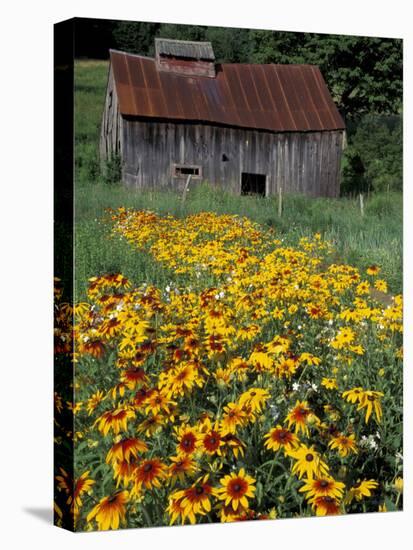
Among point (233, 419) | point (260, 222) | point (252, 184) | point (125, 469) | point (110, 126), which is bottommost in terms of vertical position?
point (125, 469)

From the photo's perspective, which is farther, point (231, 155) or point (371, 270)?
point (371, 270)

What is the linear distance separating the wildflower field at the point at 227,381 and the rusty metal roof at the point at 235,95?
657 mm

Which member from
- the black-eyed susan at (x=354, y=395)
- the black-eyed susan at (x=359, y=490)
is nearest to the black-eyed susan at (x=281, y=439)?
the black-eyed susan at (x=354, y=395)

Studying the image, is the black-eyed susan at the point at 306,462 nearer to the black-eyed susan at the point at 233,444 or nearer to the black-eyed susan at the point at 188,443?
the black-eyed susan at the point at 233,444

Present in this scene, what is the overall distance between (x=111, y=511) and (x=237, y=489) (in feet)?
2.09

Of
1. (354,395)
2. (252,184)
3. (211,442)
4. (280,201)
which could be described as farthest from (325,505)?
(252,184)

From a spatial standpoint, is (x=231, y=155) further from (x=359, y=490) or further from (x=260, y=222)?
(x=359, y=490)

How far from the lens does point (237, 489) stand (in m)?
4.59

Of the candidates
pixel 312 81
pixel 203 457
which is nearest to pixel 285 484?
pixel 203 457

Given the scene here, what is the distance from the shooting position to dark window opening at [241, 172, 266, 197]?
18.5 feet

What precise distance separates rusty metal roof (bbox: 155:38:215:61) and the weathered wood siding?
357 mm

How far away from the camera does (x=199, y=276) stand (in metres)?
5.56

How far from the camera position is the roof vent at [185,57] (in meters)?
5.28

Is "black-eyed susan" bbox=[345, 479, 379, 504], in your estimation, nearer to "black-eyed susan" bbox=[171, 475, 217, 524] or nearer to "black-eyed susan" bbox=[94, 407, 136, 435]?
"black-eyed susan" bbox=[171, 475, 217, 524]
